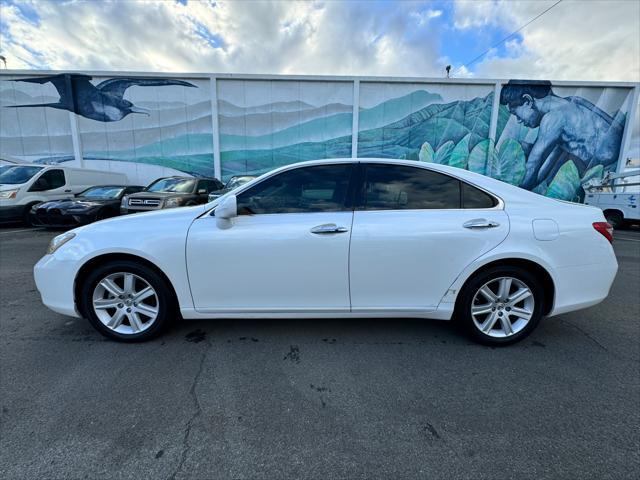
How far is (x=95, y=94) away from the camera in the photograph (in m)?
13.8

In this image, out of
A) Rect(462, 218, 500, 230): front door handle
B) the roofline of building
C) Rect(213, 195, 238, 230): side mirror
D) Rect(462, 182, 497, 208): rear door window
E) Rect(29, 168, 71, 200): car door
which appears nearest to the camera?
Rect(213, 195, 238, 230): side mirror

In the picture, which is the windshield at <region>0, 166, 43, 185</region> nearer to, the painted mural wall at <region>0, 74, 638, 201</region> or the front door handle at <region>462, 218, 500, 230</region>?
the painted mural wall at <region>0, 74, 638, 201</region>

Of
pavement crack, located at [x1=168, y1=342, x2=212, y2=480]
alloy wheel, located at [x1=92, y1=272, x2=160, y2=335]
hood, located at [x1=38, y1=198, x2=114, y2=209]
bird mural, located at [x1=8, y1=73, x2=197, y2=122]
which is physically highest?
bird mural, located at [x1=8, y1=73, x2=197, y2=122]

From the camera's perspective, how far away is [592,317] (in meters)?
3.45

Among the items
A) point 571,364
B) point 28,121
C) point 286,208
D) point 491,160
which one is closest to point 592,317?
point 571,364

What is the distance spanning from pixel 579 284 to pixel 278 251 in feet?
8.77

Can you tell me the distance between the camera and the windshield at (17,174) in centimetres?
902

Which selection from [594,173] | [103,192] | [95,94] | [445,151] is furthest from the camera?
[594,173]

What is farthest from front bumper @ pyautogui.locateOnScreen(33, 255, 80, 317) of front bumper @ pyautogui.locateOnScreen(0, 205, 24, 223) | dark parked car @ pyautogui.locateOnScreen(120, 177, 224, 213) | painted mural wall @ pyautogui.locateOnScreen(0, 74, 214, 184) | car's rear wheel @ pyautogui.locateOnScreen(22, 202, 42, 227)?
painted mural wall @ pyautogui.locateOnScreen(0, 74, 214, 184)

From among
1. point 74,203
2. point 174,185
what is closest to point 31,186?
point 74,203

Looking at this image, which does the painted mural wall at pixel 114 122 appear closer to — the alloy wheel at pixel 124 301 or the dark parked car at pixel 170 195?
the dark parked car at pixel 170 195

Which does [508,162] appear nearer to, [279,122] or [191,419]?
[279,122]

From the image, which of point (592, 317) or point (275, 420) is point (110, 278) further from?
point (592, 317)

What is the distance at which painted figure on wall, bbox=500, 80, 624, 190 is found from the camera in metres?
14.0
